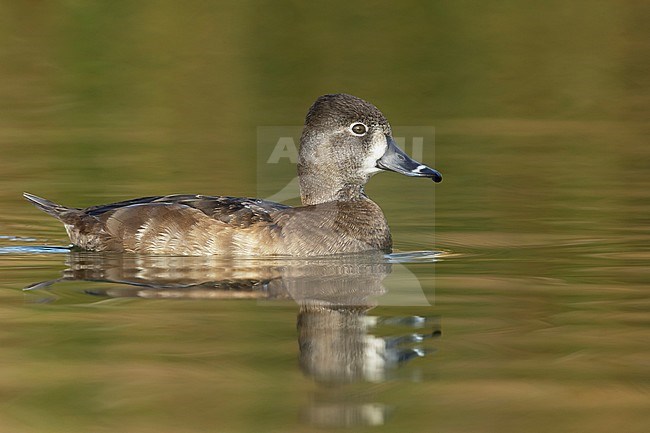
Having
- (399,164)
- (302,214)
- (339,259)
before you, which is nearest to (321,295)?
(339,259)

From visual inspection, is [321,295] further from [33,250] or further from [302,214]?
[33,250]

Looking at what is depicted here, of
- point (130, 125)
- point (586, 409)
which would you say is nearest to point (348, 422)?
point (586, 409)

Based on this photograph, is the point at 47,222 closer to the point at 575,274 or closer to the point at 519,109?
the point at 575,274

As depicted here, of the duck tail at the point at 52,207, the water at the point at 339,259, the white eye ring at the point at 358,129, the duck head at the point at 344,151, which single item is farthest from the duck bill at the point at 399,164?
the duck tail at the point at 52,207

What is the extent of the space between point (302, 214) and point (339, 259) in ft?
1.41

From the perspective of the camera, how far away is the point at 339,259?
836 centimetres

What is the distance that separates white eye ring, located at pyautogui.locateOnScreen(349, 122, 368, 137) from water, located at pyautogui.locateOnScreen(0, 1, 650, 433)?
783 millimetres

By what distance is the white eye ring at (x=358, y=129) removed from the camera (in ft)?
29.2

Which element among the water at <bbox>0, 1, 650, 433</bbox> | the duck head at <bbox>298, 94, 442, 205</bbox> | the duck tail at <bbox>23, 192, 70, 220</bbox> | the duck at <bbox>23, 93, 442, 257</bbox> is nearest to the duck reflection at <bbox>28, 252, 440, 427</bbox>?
the water at <bbox>0, 1, 650, 433</bbox>

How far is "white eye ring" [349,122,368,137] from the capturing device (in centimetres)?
891

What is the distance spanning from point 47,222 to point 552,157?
16.8 ft

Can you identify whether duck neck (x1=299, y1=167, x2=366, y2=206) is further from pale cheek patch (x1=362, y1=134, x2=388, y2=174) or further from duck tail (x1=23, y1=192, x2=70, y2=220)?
duck tail (x1=23, y1=192, x2=70, y2=220)

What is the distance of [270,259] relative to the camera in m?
8.30

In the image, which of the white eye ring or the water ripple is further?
the white eye ring
